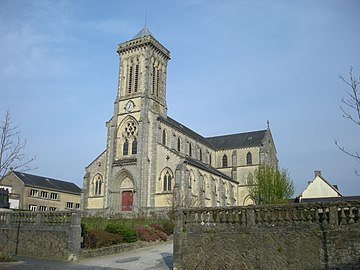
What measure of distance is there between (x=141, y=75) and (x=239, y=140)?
2339 cm

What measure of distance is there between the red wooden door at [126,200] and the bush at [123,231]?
20.4m

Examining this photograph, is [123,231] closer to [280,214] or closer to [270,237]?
[270,237]

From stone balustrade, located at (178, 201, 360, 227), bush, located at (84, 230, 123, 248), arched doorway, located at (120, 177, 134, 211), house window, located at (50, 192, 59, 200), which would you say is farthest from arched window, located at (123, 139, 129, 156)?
stone balustrade, located at (178, 201, 360, 227)

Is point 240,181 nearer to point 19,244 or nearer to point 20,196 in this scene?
point 20,196

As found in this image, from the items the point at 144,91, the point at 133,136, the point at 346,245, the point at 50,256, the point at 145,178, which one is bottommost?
the point at 50,256

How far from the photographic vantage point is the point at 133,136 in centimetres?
4303

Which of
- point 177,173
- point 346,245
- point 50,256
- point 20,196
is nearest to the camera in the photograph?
point 346,245

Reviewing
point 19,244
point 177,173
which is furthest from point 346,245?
point 177,173

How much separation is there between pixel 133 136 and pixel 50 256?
27.4 m

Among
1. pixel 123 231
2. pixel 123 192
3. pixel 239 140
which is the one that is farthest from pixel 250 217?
pixel 239 140

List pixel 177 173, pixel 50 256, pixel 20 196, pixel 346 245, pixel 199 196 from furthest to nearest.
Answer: pixel 20 196 → pixel 199 196 → pixel 177 173 → pixel 50 256 → pixel 346 245

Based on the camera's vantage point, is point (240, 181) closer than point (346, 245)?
No

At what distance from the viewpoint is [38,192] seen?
56344 millimetres

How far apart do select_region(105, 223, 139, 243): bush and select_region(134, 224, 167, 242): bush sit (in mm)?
1196
